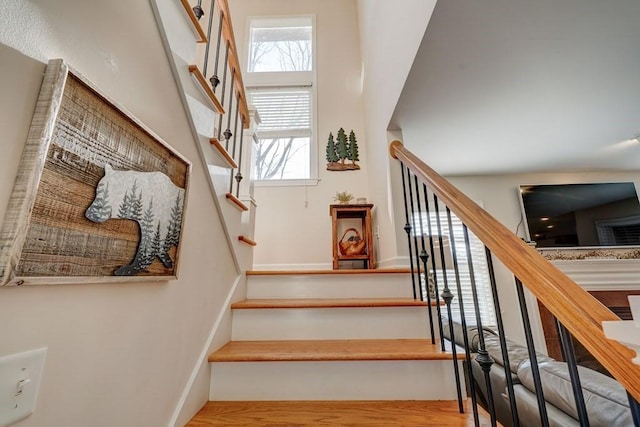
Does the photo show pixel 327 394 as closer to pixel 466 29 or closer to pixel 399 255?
pixel 399 255

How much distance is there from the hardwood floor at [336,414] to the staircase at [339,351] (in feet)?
0.13

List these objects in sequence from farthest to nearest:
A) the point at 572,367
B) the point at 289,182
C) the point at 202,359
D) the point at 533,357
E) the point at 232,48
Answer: the point at 289,182 < the point at 232,48 < the point at 202,359 < the point at 533,357 < the point at 572,367

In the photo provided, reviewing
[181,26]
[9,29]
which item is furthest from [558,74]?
[9,29]

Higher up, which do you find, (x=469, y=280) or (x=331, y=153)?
(x=331, y=153)

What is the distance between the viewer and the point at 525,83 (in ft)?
5.76

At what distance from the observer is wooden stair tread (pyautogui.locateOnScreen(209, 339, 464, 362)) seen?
1.24 m

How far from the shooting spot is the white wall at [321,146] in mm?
3373

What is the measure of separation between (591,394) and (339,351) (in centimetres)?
91

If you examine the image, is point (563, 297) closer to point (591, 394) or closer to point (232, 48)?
point (591, 394)

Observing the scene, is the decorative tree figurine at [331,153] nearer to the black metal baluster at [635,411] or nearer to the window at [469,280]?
the window at [469,280]

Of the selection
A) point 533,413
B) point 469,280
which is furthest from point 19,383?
point 469,280

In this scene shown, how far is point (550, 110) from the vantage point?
2057 mm

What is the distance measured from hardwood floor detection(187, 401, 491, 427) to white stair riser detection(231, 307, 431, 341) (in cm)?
36

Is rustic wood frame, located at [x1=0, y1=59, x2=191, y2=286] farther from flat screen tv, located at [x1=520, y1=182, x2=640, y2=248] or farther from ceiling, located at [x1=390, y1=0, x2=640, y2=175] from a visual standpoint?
flat screen tv, located at [x1=520, y1=182, x2=640, y2=248]
